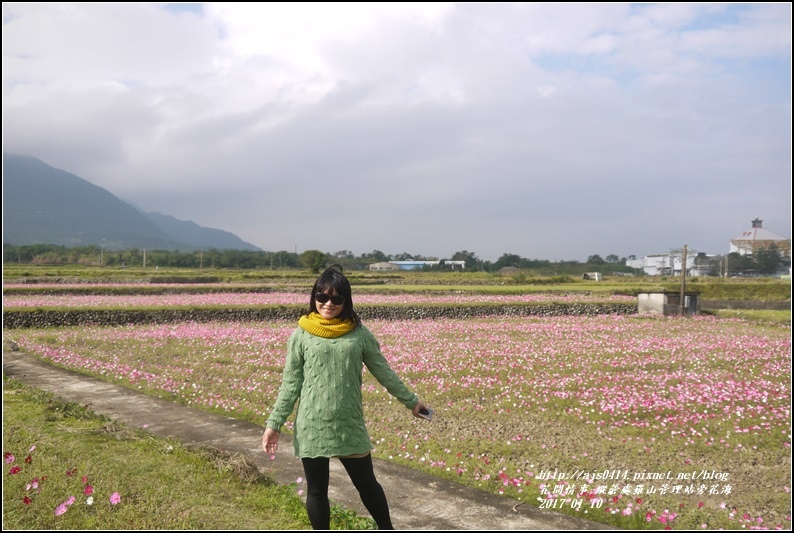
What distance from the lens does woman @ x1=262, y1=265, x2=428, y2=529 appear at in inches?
133

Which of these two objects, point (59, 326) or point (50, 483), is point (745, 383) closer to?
point (50, 483)

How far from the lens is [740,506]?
5035 millimetres

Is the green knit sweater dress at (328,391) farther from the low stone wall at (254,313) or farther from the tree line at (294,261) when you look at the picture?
the tree line at (294,261)

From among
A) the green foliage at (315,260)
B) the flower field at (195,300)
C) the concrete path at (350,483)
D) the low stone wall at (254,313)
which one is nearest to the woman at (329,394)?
the concrete path at (350,483)

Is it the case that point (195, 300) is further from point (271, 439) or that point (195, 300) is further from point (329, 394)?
point (329, 394)

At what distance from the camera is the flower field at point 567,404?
17.4 ft

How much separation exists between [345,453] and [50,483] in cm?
260

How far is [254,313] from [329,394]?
18.4 metres

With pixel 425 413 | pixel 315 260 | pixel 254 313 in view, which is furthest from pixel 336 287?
pixel 315 260

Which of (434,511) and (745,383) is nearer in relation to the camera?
(434,511)

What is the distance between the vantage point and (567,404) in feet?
28.0

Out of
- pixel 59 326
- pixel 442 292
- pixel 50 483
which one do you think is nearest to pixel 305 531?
pixel 50 483

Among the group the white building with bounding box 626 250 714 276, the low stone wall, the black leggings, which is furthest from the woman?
the white building with bounding box 626 250 714 276

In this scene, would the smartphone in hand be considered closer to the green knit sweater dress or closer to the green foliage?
the green knit sweater dress
